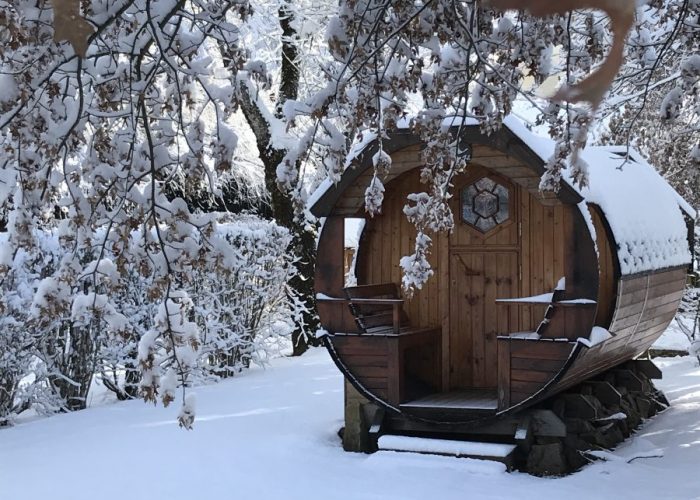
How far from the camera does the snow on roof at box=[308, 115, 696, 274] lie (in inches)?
271

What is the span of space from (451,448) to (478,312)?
1733mm

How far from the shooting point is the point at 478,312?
322 inches

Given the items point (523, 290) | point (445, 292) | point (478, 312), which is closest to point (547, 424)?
point (523, 290)

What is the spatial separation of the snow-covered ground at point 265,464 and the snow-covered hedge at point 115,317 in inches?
18.4

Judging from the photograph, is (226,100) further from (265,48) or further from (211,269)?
(265,48)

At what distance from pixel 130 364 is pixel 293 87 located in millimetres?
6137

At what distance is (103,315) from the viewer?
12.6 ft

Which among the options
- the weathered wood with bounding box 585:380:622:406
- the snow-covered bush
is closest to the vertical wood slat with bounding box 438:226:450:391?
the weathered wood with bounding box 585:380:622:406

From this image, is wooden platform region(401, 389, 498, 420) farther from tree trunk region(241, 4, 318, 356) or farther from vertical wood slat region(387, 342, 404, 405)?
tree trunk region(241, 4, 318, 356)

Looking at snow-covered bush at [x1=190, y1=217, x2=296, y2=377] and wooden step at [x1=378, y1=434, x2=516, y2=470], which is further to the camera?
snow-covered bush at [x1=190, y1=217, x2=296, y2=377]

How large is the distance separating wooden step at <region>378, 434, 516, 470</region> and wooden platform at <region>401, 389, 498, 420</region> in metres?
0.22

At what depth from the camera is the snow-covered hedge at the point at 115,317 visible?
376 centimetres

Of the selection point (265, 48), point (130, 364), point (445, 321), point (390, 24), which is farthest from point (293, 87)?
point (390, 24)

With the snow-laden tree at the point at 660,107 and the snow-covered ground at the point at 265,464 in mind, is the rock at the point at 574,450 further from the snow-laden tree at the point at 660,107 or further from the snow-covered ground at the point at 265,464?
the snow-laden tree at the point at 660,107
